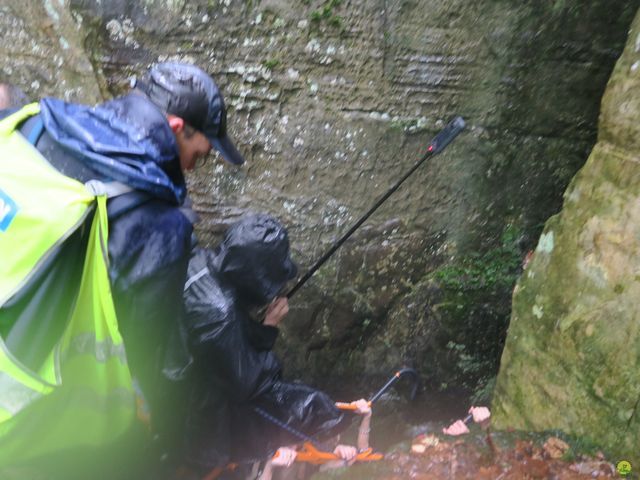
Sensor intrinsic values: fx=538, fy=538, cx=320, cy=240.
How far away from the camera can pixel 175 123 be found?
1770mm

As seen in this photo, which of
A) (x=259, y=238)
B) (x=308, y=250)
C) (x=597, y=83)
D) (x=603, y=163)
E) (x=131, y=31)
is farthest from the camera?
(x=308, y=250)

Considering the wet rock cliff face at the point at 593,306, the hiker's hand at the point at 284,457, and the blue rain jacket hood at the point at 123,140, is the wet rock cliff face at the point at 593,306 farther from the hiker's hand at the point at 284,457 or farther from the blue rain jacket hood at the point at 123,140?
the blue rain jacket hood at the point at 123,140

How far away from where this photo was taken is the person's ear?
5.79ft

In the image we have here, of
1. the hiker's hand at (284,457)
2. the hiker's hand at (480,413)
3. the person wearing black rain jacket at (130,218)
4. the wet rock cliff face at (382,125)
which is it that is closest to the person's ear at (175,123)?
the person wearing black rain jacket at (130,218)

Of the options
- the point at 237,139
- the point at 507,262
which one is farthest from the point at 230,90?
the point at 507,262

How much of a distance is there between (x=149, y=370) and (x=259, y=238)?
2.78 ft

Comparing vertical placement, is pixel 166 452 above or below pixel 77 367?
below

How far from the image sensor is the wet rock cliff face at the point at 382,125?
10.1ft

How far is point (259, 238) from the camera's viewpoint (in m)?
2.47

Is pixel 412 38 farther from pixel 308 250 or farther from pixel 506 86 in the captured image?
pixel 308 250

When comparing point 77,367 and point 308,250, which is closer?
point 77,367

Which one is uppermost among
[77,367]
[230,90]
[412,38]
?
[412,38]

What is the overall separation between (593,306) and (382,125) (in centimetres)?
155

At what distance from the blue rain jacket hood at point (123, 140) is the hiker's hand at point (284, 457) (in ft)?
6.12
